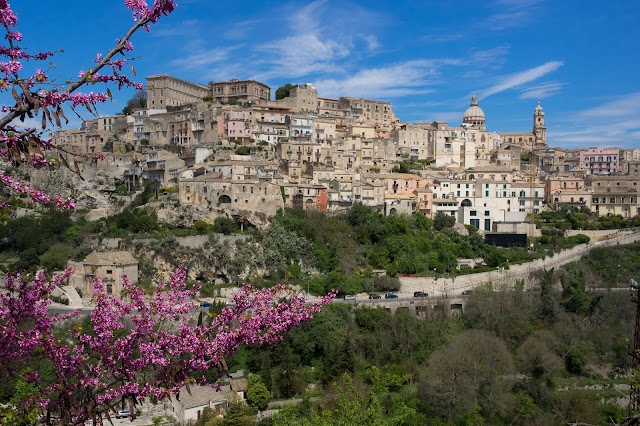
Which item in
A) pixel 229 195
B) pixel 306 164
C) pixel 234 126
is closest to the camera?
pixel 229 195

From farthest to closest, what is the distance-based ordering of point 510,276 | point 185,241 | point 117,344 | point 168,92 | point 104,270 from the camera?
point 168,92, point 510,276, point 185,241, point 104,270, point 117,344

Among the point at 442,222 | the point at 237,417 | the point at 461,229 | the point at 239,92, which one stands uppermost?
the point at 239,92

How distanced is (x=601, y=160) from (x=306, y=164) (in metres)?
35.4

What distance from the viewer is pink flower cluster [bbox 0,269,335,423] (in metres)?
4.39

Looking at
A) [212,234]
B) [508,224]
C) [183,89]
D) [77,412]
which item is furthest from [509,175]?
[77,412]

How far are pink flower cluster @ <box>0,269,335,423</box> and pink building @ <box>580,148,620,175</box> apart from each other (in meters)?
62.3

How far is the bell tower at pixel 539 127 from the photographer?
6612cm

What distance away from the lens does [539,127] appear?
6719 cm

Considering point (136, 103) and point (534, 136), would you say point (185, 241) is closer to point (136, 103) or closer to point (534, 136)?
point (136, 103)

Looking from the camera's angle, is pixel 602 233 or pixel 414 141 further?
pixel 414 141

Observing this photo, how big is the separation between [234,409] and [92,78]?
675 inches

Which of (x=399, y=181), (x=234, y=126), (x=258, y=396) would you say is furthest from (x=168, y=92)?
(x=258, y=396)

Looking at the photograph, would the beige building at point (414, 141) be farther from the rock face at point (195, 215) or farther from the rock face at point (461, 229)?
the rock face at point (195, 215)

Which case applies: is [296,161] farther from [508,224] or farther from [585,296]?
[585,296]
